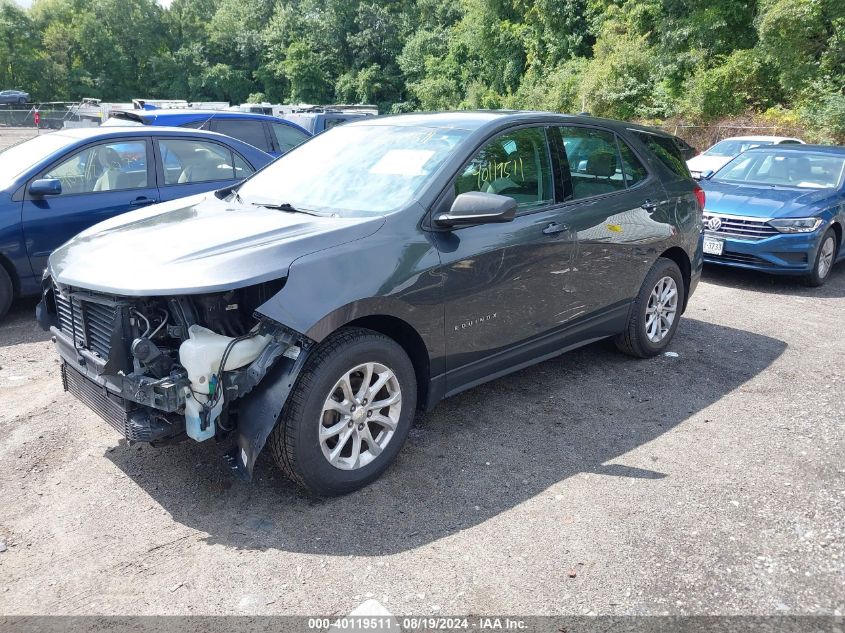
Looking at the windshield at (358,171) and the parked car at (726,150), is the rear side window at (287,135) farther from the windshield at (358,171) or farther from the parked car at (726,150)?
the parked car at (726,150)

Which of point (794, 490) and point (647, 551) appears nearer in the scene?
point (647, 551)

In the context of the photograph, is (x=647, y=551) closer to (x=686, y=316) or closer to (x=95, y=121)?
(x=686, y=316)

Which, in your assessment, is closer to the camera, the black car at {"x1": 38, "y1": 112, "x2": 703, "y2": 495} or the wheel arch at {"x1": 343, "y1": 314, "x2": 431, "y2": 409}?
the black car at {"x1": 38, "y1": 112, "x2": 703, "y2": 495}

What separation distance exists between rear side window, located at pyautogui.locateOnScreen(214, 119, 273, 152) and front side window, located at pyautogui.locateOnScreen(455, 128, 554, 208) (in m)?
6.12

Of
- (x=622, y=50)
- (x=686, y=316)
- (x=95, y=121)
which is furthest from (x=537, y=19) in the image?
(x=686, y=316)

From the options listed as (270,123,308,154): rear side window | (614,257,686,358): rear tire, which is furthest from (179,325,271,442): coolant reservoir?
(270,123,308,154): rear side window

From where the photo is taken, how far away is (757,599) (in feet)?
9.33

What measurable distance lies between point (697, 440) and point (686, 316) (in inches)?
118

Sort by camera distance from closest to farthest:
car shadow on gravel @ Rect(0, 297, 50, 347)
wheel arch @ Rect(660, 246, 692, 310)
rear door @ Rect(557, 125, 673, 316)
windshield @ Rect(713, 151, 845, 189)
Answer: rear door @ Rect(557, 125, 673, 316), wheel arch @ Rect(660, 246, 692, 310), car shadow on gravel @ Rect(0, 297, 50, 347), windshield @ Rect(713, 151, 845, 189)

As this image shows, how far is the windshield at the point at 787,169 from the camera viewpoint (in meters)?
8.95

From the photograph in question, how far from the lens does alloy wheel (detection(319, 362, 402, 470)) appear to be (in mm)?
3369

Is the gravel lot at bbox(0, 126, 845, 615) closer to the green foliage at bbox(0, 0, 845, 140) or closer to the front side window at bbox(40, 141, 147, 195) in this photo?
the front side window at bbox(40, 141, 147, 195)

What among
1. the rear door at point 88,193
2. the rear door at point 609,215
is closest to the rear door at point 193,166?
the rear door at point 88,193

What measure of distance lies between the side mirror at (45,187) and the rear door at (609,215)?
13.9 ft
